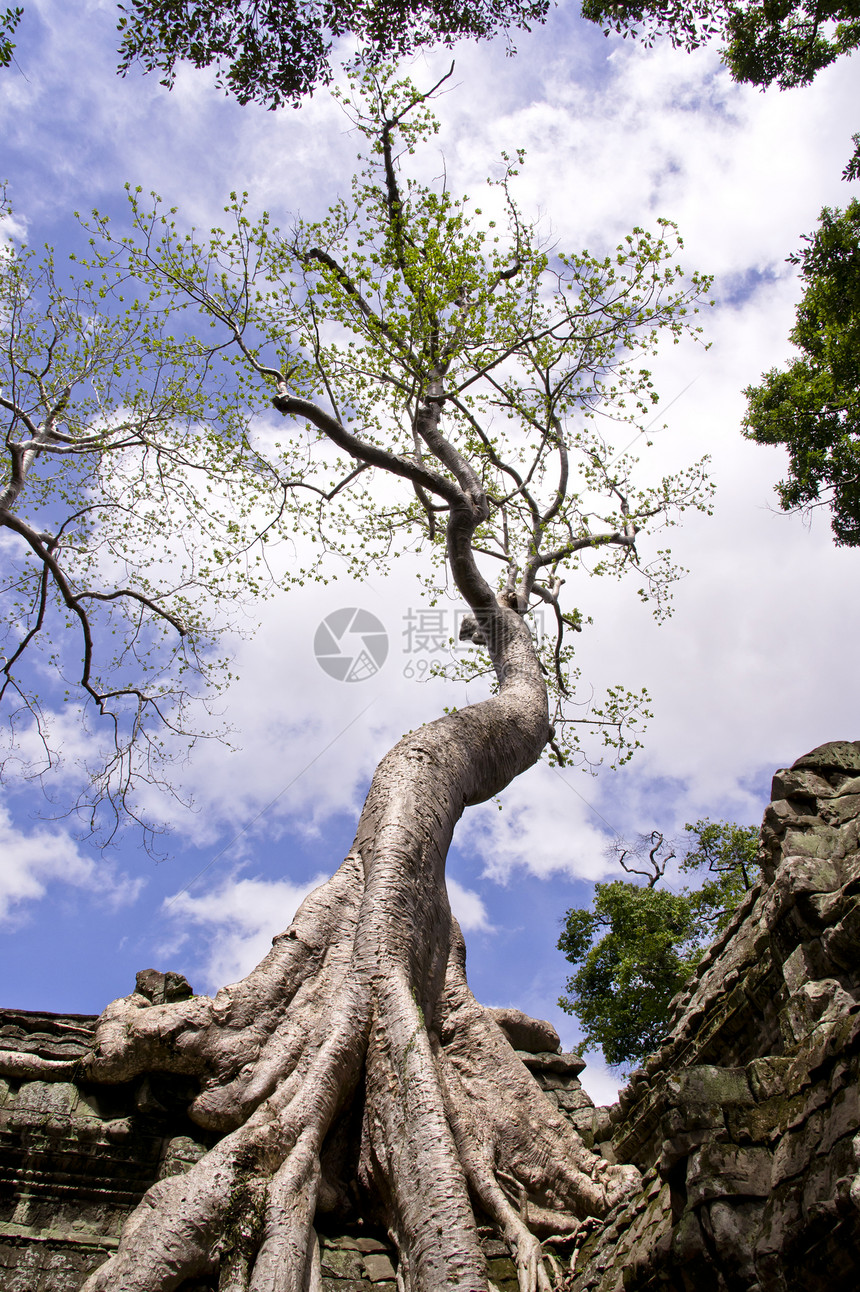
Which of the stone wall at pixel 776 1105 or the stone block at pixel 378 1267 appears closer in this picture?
the stone wall at pixel 776 1105

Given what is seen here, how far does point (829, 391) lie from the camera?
7094 mm

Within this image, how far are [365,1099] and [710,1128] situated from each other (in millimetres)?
1803

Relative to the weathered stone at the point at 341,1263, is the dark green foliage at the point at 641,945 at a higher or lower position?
higher

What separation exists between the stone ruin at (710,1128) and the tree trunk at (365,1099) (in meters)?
0.17

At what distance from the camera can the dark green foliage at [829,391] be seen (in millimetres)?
6949

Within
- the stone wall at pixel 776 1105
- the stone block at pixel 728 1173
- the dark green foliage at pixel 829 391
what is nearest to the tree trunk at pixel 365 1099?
the stone wall at pixel 776 1105

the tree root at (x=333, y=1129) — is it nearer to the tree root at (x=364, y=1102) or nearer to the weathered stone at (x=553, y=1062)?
the tree root at (x=364, y=1102)

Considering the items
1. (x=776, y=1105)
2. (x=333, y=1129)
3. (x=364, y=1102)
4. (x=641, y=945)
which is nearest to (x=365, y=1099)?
(x=364, y=1102)

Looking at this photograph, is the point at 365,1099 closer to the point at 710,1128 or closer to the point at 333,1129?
the point at 333,1129

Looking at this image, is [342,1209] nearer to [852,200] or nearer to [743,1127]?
[743,1127]

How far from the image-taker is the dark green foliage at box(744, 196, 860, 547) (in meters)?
6.95

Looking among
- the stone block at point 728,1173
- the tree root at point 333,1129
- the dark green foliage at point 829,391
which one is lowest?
the stone block at point 728,1173

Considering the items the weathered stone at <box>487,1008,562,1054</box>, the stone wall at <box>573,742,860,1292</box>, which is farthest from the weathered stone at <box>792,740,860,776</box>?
the weathered stone at <box>487,1008,562,1054</box>

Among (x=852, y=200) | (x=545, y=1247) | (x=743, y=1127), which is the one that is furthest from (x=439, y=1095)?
(x=852, y=200)
